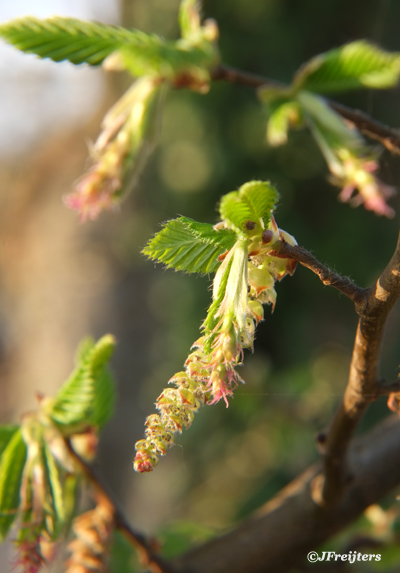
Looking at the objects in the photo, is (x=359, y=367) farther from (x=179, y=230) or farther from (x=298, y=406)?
(x=298, y=406)

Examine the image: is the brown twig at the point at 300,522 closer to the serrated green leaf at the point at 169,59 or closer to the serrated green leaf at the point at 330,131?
the serrated green leaf at the point at 330,131

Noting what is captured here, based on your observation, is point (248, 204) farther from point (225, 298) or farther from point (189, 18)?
point (189, 18)

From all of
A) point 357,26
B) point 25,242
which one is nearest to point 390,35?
point 357,26

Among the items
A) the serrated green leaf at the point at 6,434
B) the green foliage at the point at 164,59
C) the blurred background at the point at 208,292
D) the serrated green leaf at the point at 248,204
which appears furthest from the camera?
the blurred background at the point at 208,292

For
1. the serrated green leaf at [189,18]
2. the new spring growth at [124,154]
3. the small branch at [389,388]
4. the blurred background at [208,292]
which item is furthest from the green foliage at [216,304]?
the blurred background at [208,292]

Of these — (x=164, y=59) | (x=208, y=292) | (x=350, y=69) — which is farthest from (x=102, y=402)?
(x=208, y=292)

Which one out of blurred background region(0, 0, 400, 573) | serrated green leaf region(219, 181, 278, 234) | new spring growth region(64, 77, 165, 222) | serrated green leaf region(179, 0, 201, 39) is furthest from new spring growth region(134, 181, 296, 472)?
blurred background region(0, 0, 400, 573)
